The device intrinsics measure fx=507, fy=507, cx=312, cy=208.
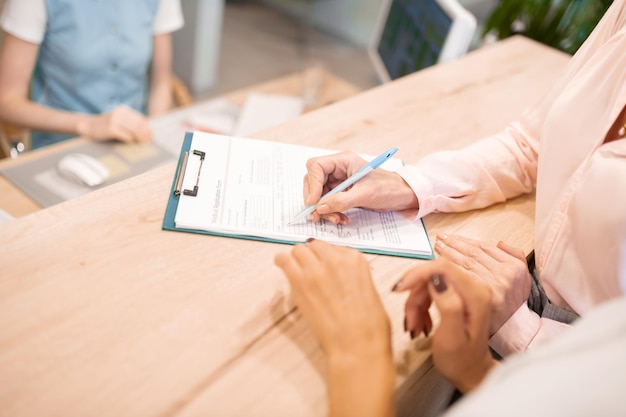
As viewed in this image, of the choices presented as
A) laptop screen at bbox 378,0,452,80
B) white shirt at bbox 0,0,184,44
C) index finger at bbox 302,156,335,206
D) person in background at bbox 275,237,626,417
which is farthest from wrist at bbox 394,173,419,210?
white shirt at bbox 0,0,184,44

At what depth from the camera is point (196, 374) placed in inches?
21.9

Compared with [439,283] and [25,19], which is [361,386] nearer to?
[439,283]

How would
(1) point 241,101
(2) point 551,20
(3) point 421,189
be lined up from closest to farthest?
(3) point 421,189 → (1) point 241,101 → (2) point 551,20

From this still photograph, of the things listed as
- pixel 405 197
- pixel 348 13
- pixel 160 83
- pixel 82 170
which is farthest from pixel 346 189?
pixel 348 13

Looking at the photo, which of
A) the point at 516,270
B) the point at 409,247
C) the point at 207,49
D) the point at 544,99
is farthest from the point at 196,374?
the point at 207,49

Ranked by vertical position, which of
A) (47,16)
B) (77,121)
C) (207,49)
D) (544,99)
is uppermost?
(544,99)

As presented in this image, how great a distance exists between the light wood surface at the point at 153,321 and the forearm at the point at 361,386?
27 millimetres

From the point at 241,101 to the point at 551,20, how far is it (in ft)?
4.63

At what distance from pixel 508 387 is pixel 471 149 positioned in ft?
2.24

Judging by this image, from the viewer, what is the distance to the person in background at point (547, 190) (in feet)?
2.47

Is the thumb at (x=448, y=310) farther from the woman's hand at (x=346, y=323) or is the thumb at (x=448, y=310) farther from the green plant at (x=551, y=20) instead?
the green plant at (x=551, y=20)

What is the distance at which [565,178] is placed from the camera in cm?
89

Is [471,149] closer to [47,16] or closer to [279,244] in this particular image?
[279,244]

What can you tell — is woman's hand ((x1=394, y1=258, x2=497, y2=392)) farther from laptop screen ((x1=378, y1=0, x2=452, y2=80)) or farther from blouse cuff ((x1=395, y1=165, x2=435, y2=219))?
laptop screen ((x1=378, y1=0, x2=452, y2=80))
